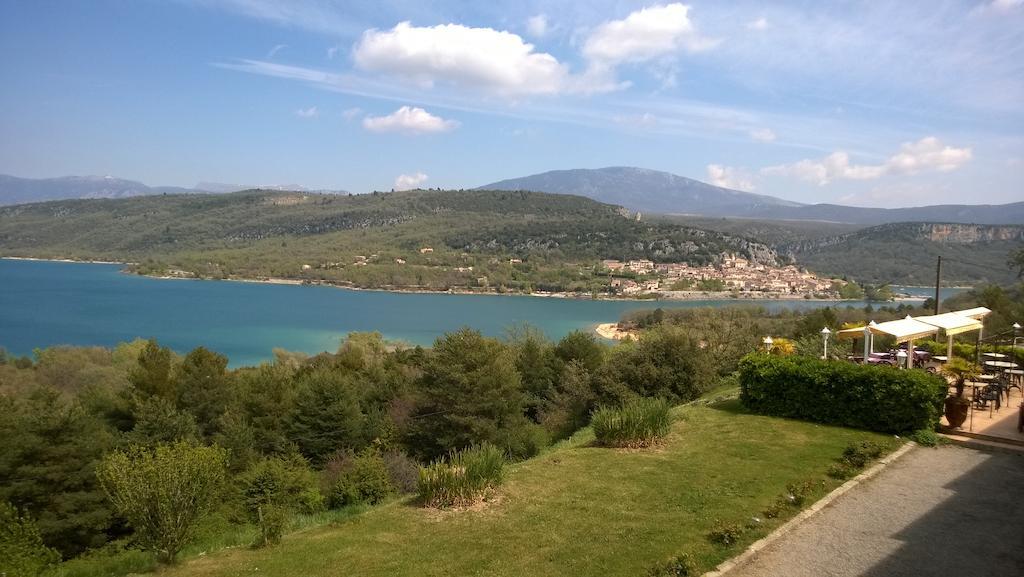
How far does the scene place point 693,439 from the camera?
320 inches

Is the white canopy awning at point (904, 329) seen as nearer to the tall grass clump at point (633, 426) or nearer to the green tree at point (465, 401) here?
the tall grass clump at point (633, 426)

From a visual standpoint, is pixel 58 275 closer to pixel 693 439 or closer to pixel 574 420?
pixel 574 420

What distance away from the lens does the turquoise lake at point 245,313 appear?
57188 millimetres

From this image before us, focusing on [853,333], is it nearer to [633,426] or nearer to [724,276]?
[633,426]

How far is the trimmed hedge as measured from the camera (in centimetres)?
777

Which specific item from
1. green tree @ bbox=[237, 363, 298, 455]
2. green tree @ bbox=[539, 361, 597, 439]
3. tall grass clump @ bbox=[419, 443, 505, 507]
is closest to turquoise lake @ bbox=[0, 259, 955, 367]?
green tree @ bbox=[237, 363, 298, 455]

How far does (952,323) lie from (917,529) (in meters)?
5.90

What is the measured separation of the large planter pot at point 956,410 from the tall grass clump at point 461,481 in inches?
221

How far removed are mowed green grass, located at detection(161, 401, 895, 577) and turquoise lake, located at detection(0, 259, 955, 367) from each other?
46557 mm

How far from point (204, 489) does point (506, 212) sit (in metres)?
161

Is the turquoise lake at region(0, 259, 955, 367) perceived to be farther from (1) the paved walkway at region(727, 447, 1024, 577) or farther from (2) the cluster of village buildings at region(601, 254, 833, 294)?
(1) the paved walkway at region(727, 447, 1024, 577)

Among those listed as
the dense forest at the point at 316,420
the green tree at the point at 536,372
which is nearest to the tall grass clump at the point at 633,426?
the dense forest at the point at 316,420

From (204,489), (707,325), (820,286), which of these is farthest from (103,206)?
→ (204,489)

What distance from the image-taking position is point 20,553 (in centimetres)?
→ 638
